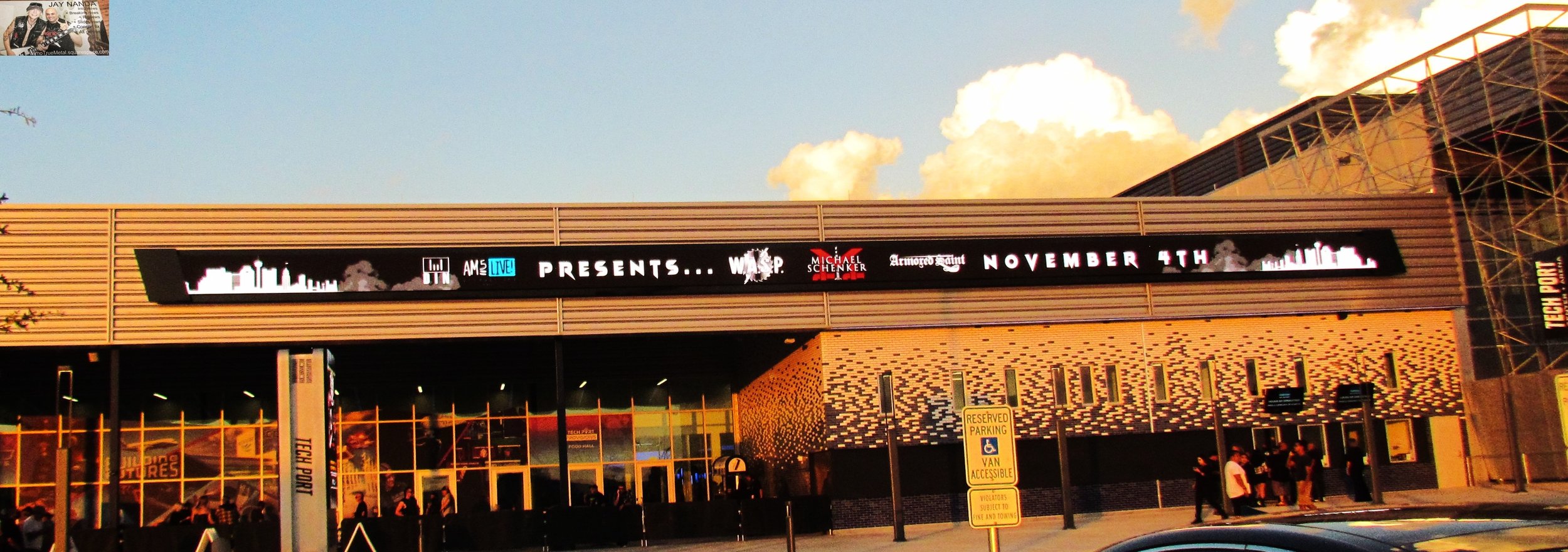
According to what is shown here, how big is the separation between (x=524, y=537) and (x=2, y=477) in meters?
15.0

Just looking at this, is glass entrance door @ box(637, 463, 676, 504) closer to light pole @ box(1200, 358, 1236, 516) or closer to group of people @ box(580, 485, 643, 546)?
group of people @ box(580, 485, 643, 546)

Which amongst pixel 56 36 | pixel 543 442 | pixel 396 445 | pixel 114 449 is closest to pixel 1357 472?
pixel 543 442

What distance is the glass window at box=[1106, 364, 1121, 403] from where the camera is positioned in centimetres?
2788

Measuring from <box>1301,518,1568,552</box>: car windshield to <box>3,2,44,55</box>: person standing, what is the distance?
1286 centimetres

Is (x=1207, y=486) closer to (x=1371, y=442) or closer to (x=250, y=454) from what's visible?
(x=1371, y=442)

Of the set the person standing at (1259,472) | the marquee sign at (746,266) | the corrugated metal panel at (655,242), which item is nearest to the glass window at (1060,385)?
the corrugated metal panel at (655,242)

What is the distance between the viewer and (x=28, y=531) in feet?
81.8

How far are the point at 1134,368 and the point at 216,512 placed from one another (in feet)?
63.9

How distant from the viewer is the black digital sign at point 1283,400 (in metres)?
28.0

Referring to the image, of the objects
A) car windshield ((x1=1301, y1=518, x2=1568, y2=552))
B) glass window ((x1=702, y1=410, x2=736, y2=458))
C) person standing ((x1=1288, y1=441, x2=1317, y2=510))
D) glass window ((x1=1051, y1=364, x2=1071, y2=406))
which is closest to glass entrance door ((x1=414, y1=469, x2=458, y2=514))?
glass window ((x1=702, y1=410, x2=736, y2=458))

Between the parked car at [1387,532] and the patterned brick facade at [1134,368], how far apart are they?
72.8ft

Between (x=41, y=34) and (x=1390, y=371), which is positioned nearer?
(x=41, y=34)

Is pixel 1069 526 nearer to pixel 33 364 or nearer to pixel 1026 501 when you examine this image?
pixel 1026 501

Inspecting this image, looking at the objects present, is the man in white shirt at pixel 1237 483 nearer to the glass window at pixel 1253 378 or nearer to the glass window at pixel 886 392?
the glass window at pixel 1253 378
